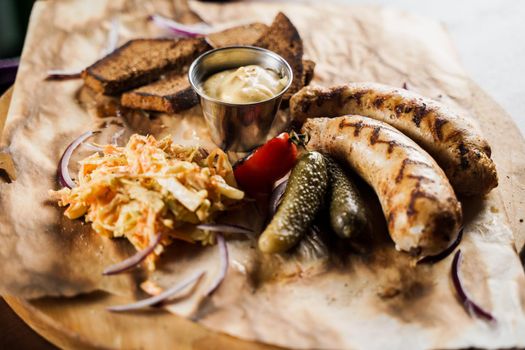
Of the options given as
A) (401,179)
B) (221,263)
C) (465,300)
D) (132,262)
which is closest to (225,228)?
(221,263)

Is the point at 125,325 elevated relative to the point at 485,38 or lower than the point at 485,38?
lower

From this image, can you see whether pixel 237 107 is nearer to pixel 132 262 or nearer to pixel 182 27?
pixel 132 262

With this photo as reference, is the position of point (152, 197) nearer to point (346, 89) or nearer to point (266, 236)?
point (266, 236)

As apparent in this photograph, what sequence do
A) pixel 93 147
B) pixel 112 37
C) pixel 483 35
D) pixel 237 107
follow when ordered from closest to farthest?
pixel 237 107 < pixel 93 147 < pixel 112 37 < pixel 483 35

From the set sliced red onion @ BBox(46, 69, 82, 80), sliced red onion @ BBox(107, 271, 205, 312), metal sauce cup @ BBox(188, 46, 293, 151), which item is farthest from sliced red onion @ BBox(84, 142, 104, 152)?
sliced red onion @ BBox(107, 271, 205, 312)

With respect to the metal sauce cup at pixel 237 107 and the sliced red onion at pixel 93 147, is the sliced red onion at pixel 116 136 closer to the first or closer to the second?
the sliced red onion at pixel 93 147

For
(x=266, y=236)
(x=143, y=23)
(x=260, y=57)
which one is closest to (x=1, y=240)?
(x=266, y=236)
